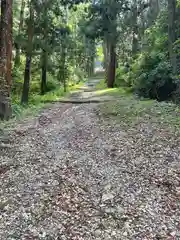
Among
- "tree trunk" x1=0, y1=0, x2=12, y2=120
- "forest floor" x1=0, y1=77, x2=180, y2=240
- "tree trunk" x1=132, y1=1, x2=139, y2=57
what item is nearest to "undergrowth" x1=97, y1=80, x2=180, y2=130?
"forest floor" x1=0, y1=77, x2=180, y2=240

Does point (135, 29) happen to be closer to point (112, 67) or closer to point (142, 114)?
point (112, 67)

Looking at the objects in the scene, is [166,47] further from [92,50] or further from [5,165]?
[92,50]

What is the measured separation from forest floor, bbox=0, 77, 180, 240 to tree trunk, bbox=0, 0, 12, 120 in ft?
3.44

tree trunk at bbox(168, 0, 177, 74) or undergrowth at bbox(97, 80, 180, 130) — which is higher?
tree trunk at bbox(168, 0, 177, 74)

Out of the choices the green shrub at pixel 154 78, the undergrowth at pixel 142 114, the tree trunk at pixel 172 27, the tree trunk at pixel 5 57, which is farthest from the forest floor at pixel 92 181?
the green shrub at pixel 154 78

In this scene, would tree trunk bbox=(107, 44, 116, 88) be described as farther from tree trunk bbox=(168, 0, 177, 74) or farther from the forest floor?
the forest floor

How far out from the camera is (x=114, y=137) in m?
7.19

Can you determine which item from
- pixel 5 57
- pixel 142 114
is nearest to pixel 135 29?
pixel 142 114

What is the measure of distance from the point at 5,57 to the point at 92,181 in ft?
18.8

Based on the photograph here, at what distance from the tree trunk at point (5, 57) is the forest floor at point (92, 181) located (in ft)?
3.44

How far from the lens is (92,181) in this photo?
483cm

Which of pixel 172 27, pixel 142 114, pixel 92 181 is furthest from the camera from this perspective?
pixel 172 27

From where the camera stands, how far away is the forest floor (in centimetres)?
365

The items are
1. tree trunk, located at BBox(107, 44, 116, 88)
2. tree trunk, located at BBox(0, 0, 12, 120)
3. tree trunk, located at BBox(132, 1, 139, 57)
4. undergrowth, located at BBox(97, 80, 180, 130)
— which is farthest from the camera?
tree trunk, located at BBox(107, 44, 116, 88)
